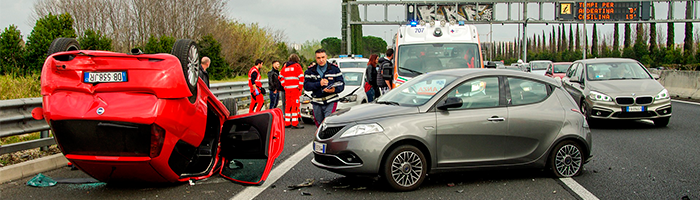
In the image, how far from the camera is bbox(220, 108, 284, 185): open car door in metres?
6.65

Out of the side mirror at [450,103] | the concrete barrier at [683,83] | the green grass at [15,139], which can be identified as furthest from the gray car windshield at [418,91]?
the concrete barrier at [683,83]

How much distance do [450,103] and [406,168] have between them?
833 millimetres

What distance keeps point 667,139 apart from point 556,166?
4865 millimetres

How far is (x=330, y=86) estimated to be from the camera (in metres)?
10.6

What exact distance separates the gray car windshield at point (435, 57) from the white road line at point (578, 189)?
5.99 m

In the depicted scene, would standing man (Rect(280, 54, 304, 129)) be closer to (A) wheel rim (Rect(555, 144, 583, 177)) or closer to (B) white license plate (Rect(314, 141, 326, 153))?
(B) white license plate (Rect(314, 141, 326, 153))

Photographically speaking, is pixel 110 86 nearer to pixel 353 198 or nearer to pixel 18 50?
pixel 353 198

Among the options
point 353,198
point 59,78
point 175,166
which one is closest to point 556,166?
point 353,198

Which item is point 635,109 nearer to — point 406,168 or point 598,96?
point 598,96

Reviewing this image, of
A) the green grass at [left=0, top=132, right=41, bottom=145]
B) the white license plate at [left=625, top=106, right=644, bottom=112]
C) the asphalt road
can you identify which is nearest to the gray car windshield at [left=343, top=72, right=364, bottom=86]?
the white license plate at [left=625, top=106, right=644, bottom=112]

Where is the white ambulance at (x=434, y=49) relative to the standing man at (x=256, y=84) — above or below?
above

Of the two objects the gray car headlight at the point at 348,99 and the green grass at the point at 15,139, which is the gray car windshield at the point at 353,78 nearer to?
the gray car headlight at the point at 348,99

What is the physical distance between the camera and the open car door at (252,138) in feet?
21.8

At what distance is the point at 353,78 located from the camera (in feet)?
48.5
